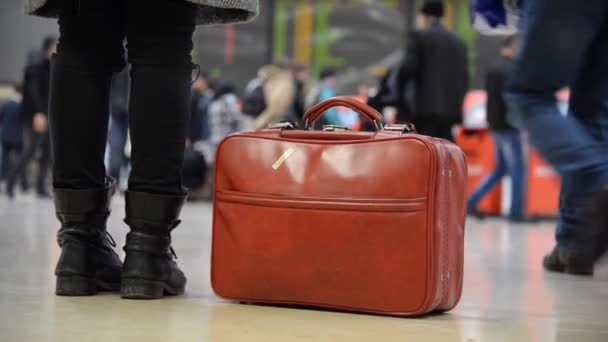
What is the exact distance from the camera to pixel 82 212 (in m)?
1.87

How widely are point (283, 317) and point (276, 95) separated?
19.2 feet

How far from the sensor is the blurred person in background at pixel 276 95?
7430 millimetres

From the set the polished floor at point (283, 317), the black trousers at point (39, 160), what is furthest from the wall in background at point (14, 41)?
the polished floor at point (283, 317)

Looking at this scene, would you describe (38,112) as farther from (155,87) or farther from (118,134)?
(155,87)

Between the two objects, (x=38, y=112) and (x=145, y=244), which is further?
(x=38, y=112)

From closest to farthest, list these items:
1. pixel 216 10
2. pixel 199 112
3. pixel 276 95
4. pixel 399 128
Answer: pixel 399 128 → pixel 216 10 → pixel 276 95 → pixel 199 112

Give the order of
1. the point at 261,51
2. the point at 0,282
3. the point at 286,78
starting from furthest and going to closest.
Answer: the point at 261,51 < the point at 286,78 < the point at 0,282

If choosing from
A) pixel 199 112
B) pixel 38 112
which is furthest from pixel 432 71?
pixel 38 112

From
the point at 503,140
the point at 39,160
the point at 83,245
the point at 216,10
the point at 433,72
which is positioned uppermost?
the point at 216,10

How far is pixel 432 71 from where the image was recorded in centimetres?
569

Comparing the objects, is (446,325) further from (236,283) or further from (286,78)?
(286,78)

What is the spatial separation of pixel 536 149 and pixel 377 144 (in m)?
0.34

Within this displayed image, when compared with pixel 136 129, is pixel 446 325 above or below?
below

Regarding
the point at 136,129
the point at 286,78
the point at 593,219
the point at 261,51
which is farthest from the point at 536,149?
the point at 261,51
